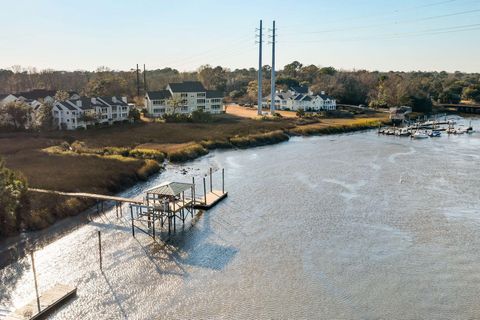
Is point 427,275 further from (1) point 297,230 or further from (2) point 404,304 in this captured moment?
(1) point 297,230

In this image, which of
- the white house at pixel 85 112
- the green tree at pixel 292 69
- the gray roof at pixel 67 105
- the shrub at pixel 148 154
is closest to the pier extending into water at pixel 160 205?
the shrub at pixel 148 154

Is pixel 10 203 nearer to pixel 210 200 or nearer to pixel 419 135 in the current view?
pixel 210 200

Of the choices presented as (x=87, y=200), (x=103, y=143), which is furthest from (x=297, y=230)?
(x=103, y=143)

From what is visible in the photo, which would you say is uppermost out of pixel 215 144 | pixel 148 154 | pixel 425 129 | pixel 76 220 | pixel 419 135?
pixel 425 129

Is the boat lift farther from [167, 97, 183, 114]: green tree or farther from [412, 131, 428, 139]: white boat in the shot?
[412, 131, 428, 139]: white boat

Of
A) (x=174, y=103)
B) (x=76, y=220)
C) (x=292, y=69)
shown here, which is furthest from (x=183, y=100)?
(x=292, y=69)

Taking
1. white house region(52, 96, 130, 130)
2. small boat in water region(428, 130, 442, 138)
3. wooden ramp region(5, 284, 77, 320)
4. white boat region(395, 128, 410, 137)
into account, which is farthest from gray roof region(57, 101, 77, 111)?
small boat in water region(428, 130, 442, 138)
